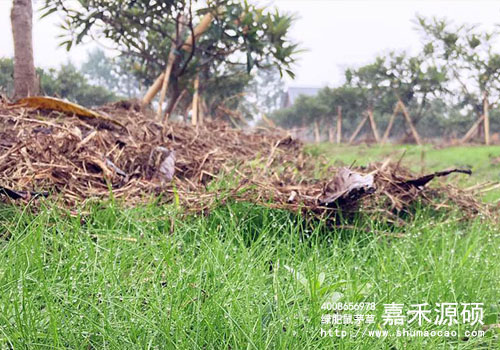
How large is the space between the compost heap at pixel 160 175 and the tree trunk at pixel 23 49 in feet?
1.45

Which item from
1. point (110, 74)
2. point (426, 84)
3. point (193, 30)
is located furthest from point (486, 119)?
point (110, 74)

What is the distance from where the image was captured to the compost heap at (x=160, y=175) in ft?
4.42

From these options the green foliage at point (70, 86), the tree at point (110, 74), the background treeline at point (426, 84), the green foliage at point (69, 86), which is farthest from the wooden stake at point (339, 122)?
the green foliage at point (70, 86)

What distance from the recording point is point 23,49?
2428 mm

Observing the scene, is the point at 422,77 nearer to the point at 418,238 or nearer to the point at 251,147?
the point at 251,147

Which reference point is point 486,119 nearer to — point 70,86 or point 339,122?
point 339,122

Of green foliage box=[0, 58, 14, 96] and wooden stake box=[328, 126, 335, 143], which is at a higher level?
green foliage box=[0, 58, 14, 96]

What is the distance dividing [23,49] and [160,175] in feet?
4.83

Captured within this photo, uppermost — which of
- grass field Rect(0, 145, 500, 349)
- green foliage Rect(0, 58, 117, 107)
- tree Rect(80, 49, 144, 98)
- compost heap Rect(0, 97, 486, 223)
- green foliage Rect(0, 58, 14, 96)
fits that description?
tree Rect(80, 49, 144, 98)

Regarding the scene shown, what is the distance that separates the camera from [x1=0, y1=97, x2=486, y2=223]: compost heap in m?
1.35

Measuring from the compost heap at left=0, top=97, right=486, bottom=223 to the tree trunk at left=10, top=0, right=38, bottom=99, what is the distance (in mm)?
443

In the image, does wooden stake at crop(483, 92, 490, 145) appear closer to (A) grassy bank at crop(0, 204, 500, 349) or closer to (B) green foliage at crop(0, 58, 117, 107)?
(B) green foliage at crop(0, 58, 117, 107)

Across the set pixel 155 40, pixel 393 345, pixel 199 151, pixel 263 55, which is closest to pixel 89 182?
pixel 199 151

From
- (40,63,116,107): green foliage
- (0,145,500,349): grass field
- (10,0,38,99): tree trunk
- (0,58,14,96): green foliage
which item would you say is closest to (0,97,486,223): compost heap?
(0,145,500,349): grass field
